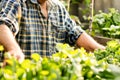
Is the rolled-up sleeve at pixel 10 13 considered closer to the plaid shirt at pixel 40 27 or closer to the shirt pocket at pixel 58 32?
the plaid shirt at pixel 40 27

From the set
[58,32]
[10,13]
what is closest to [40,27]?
[58,32]

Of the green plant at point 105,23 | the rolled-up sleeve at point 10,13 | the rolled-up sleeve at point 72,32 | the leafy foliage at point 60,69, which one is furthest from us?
the green plant at point 105,23

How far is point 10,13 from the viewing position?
2701mm

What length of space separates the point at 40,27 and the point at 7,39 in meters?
0.72

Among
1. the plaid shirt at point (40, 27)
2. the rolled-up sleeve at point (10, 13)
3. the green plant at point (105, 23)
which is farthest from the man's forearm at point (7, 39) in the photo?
the green plant at point (105, 23)

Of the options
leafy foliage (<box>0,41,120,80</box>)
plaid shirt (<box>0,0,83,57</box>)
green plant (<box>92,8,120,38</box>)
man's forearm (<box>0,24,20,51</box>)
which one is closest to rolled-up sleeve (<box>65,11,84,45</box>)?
plaid shirt (<box>0,0,83,57</box>)

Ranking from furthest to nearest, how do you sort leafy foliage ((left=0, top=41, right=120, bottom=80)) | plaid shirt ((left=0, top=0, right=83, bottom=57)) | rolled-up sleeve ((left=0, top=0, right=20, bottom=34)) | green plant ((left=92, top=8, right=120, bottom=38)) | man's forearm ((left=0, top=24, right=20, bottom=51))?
1. green plant ((left=92, top=8, right=120, bottom=38))
2. plaid shirt ((left=0, top=0, right=83, bottom=57))
3. rolled-up sleeve ((left=0, top=0, right=20, bottom=34))
4. man's forearm ((left=0, top=24, right=20, bottom=51))
5. leafy foliage ((left=0, top=41, right=120, bottom=80))

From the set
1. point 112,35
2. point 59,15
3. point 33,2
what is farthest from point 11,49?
point 112,35

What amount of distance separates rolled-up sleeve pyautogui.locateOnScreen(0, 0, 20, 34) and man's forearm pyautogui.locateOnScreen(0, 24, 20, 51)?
0.09 m

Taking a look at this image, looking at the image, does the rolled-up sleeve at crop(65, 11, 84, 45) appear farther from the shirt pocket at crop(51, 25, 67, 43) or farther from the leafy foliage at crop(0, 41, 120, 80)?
the leafy foliage at crop(0, 41, 120, 80)

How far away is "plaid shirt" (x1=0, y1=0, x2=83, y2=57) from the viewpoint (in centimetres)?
291

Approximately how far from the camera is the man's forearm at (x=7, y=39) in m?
2.26

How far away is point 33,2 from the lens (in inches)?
116

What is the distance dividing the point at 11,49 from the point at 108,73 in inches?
34.6
